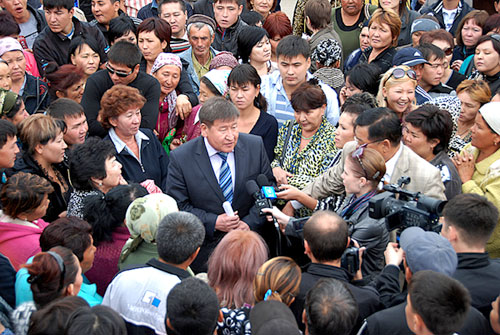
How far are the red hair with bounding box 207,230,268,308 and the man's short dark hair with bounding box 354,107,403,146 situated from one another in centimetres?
135

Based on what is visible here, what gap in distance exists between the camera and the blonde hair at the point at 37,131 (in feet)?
13.5

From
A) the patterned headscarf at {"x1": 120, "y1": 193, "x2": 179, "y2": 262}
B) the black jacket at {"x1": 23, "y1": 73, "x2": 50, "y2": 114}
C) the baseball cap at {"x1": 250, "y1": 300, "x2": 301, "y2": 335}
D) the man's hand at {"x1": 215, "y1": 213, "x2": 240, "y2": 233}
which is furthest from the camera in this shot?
the black jacket at {"x1": 23, "y1": 73, "x2": 50, "y2": 114}

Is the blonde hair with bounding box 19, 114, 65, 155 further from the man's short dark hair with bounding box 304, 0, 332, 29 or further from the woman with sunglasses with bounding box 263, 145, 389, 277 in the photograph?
the man's short dark hair with bounding box 304, 0, 332, 29

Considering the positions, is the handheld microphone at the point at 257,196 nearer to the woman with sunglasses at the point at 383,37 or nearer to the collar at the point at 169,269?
the collar at the point at 169,269

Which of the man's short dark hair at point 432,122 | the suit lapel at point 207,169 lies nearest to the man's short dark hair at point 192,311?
the suit lapel at point 207,169

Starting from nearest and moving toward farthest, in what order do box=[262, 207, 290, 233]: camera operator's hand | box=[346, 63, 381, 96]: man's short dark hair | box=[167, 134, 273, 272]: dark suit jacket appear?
box=[262, 207, 290, 233]: camera operator's hand, box=[167, 134, 273, 272]: dark suit jacket, box=[346, 63, 381, 96]: man's short dark hair

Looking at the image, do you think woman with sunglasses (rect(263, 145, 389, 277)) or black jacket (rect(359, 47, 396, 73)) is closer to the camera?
woman with sunglasses (rect(263, 145, 389, 277))

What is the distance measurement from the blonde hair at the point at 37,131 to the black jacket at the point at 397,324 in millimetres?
2754

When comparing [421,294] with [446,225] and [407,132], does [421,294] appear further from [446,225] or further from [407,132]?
[407,132]

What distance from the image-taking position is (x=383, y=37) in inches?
231

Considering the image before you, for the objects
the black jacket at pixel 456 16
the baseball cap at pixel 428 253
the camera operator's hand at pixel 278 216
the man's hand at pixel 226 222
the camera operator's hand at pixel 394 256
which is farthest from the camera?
the black jacket at pixel 456 16

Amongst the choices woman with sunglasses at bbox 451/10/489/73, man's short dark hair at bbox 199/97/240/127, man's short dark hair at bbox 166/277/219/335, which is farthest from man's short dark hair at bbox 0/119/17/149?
woman with sunglasses at bbox 451/10/489/73

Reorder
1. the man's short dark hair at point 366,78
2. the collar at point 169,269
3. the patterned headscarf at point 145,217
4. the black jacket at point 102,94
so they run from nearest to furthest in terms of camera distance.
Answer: the collar at point 169,269, the patterned headscarf at point 145,217, the black jacket at point 102,94, the man's short dark hair at point 366,78

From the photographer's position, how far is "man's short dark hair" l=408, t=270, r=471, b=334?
2.35 meters
